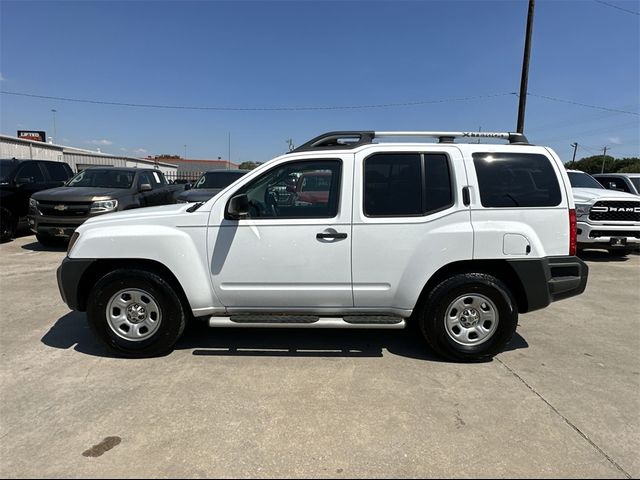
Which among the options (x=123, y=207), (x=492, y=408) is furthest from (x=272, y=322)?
(x=123, y=207)

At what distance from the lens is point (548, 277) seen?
3.57m

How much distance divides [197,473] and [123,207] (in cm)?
757

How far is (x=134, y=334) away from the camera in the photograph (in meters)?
3.71

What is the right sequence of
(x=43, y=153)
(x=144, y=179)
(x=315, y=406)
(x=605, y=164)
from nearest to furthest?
(x=315, y=406), (x=144, y=179), (x=43, y=153), (x=605, y=164)

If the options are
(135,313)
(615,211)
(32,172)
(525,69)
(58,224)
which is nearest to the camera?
(135,313)

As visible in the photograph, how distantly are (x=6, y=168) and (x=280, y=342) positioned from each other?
31.2 feet

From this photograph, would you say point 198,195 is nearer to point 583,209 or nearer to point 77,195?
point 77,195

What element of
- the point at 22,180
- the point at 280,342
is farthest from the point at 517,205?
the point at 22,180

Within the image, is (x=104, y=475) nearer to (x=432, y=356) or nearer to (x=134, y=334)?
(x=134, y=334)

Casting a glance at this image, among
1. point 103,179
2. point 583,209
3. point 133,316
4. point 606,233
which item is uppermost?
point 103,179

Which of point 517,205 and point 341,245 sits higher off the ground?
point 517,205

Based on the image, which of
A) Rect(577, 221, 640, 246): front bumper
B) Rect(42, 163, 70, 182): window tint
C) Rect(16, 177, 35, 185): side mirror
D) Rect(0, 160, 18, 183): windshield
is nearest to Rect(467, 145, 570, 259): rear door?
Rect(577, 221, 640, 246): front bumper

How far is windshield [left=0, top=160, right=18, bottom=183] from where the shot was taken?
938cm

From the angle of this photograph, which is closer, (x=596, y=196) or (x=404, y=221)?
(x=404, y=221)
